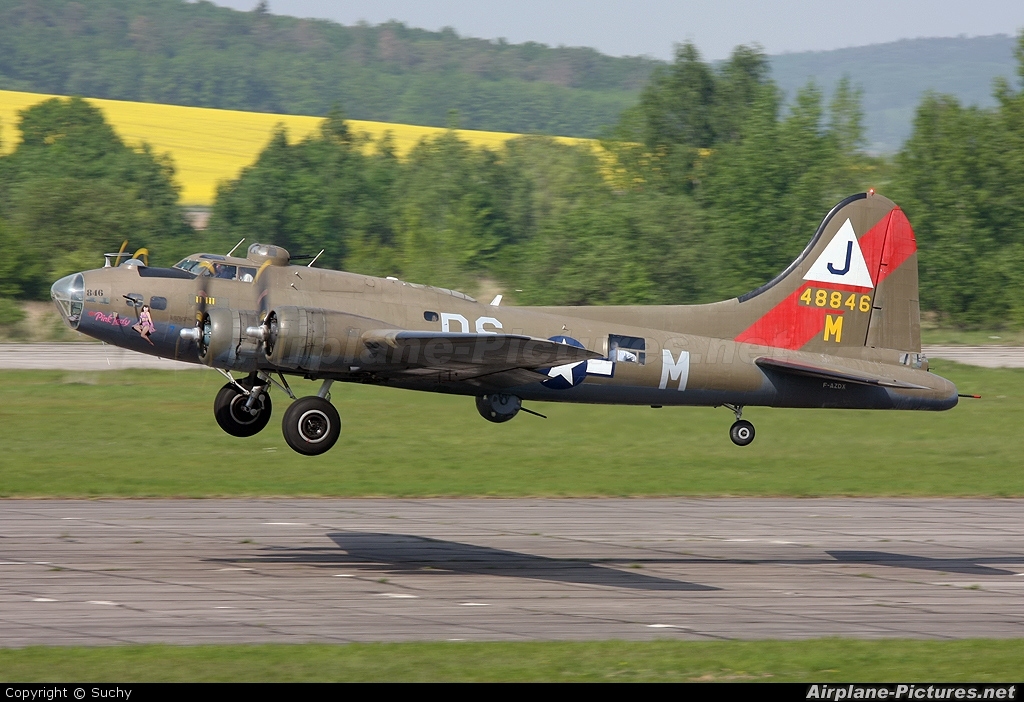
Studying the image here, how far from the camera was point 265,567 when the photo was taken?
24.2 m

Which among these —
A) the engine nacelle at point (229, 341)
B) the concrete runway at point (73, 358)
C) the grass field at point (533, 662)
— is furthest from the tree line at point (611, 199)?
the grass field at point (533, 662)

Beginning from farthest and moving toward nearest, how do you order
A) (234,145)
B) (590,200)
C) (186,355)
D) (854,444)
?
(234,145) < (590,200) < (854,444) < (186,355)

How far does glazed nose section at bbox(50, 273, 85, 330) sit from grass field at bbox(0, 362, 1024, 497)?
13058mm

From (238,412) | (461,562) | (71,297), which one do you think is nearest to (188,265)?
(71,297)

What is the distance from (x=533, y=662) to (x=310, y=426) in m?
5.98

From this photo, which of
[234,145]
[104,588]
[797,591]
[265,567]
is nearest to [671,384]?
[797,591]

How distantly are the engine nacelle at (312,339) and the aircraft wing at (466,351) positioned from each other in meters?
0.29

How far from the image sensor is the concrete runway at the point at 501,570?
66.1 ft

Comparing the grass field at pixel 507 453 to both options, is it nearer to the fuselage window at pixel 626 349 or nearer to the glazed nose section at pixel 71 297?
the fuselage window at pixel 626 349

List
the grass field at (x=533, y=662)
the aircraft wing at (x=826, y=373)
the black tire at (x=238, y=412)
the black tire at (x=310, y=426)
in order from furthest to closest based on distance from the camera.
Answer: the aircraft wing at (x=826, y=373), the black tire at (x=238, y=412), the black tire at (x=310, y=426), the grass field at (x=533, y=662)

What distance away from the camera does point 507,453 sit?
131 feet

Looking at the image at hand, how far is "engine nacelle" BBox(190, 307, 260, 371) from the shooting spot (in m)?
20.9

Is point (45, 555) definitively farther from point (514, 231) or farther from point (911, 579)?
point (514, 231)

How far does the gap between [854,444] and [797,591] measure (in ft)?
57.2
